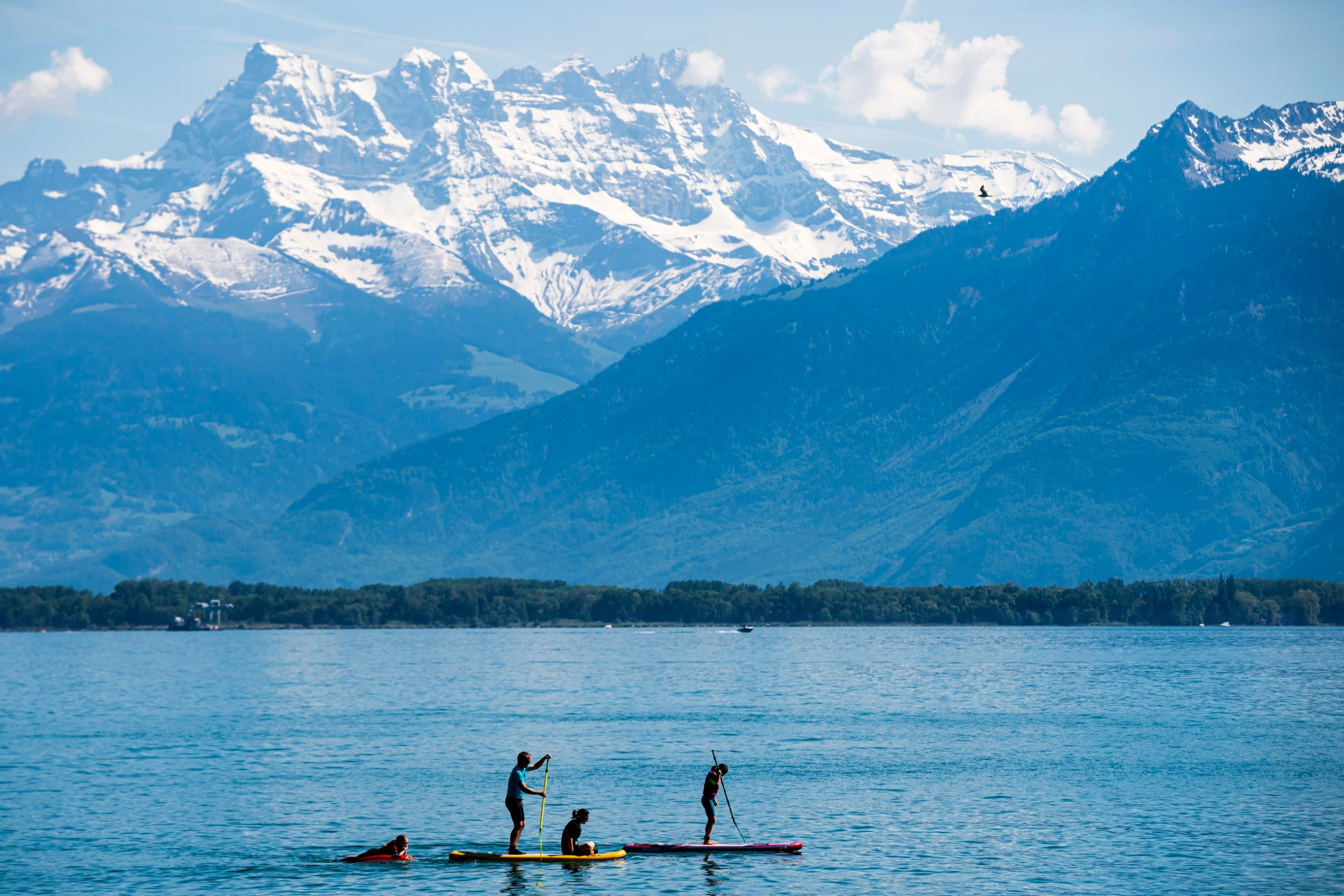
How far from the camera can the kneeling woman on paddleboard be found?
3140 inches

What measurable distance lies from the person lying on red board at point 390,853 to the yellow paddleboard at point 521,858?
7.16 feet

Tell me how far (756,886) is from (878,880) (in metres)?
5.01

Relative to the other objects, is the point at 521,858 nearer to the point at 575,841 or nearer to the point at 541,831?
the point at 575,841

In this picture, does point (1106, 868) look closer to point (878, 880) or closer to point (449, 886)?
point (878, 880)

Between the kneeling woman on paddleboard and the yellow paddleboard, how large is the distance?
0.81ft

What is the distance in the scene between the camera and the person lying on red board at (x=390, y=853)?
78500 millimetres

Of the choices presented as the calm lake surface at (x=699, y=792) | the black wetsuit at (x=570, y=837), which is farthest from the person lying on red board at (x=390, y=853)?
the black wetsuit at (x=570, y=837)

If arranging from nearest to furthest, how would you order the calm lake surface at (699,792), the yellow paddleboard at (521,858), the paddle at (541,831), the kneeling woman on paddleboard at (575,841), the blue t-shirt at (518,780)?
the calm lake surface at (699,792), the yellow paddleboard at (521,858), the kneeling woman on paddleboard at (575,841), the blue t-shirt at (518,780), the paddle at (541,831)

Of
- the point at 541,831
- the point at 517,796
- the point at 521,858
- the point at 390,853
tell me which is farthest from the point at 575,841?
the point at 390,853

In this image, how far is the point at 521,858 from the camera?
79438 millimetres

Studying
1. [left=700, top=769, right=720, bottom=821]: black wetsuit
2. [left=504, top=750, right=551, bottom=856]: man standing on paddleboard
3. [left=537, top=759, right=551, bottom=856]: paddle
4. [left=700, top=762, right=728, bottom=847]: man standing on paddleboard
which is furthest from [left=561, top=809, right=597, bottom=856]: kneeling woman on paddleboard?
[left=700, top=769, right=720, bottom=821]: black wetsuit

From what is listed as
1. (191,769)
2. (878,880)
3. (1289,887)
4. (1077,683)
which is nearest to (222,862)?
(878,880)

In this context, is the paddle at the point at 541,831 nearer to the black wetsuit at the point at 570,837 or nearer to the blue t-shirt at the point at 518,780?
the blue t-shirt at the point at 518,780

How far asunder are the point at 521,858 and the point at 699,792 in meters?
24.3
